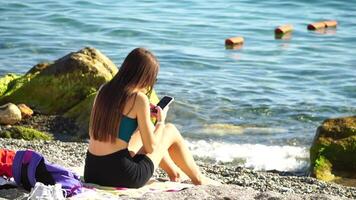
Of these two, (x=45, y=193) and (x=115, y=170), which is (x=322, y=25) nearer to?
(x=115, y=170)

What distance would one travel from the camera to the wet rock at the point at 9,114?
1235 cm

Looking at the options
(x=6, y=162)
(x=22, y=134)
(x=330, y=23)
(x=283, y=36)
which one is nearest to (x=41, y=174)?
(x=6, y=162)

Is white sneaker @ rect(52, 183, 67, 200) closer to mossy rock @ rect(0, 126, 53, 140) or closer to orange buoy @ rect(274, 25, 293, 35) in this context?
mossy rock @ rect(0, 126, 53, 140)

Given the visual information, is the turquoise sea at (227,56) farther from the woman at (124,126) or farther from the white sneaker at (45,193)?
the white sneaker at (45,193)

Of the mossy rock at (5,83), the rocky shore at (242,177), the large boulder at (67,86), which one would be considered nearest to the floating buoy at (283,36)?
the mossy rock at (5,83)

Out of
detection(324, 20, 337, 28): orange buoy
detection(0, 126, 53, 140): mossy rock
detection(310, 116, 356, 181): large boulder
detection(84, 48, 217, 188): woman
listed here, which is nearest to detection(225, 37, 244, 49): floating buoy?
detection(324, 20, 337, 28): orange buoy

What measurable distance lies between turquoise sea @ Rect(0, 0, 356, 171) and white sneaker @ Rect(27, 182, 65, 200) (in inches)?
210

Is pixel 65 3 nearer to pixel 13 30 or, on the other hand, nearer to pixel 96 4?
pixel 96 4

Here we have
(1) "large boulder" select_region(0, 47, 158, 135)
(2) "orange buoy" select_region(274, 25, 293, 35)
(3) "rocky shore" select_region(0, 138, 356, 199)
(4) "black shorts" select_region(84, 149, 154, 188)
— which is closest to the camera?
(4) "black shorts" select_region(84, 149, 154, 188)

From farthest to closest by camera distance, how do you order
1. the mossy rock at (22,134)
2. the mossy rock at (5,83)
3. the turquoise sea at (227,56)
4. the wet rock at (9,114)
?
the mossy rock at (5,83) → the turquoise sea at (227,56) → the wet rock at (9,114) → the mossy rock at (22,134)

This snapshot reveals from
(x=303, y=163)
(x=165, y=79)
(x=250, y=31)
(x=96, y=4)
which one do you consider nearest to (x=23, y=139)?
(x=303, y=163)

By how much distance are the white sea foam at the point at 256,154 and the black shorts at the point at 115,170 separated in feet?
13.9

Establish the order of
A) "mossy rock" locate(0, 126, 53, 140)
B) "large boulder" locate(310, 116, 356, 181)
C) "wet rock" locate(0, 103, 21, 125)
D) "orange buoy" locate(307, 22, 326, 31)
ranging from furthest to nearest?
"orange buoy" locate(307, 22, 326, 31)
"wet rock" locate(0, 103, 21, 125)
"mossy rock" locate(0, 126, 53, 140)
"large boulder" locate(310, 116, 356, 181)

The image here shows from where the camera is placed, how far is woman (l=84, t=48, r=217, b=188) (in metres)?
6.99
